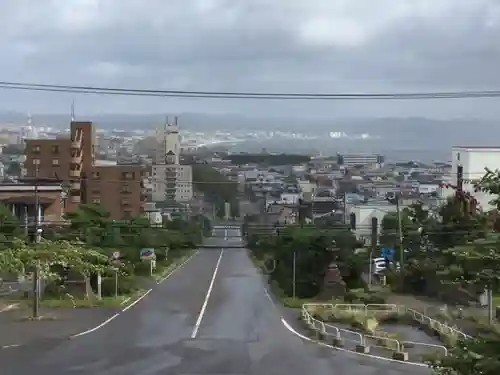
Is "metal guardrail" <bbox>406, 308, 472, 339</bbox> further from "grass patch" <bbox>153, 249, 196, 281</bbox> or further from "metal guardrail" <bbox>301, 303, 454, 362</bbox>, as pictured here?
"grass patch" <bbox>153, 249, 196, 281</bbox>

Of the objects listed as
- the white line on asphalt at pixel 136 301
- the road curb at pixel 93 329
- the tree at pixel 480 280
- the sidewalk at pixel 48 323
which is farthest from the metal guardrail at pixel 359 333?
the tree at pixel 480 280

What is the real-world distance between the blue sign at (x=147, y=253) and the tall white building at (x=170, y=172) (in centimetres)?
343

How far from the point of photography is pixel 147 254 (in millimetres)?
25109

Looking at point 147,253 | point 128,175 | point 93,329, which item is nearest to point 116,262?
point 147,253

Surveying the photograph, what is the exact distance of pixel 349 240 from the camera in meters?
23.2

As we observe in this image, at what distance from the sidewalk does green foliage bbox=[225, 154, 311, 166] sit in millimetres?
5256

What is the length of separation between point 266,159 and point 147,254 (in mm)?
6462

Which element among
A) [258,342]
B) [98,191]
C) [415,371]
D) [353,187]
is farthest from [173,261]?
[415,371]

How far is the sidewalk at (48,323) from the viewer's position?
54.1 feet

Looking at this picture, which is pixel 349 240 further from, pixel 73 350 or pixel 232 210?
pixel 73 350

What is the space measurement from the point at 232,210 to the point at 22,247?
5.40 m

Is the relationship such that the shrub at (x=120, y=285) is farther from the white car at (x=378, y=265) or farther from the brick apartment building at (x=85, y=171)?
the white car at (x=378, y=265)

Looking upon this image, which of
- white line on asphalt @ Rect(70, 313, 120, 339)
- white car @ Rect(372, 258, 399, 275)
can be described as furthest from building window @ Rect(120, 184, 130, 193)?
white car @ Rect(372, 258, 399, 275)

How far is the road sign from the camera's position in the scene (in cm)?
2462
